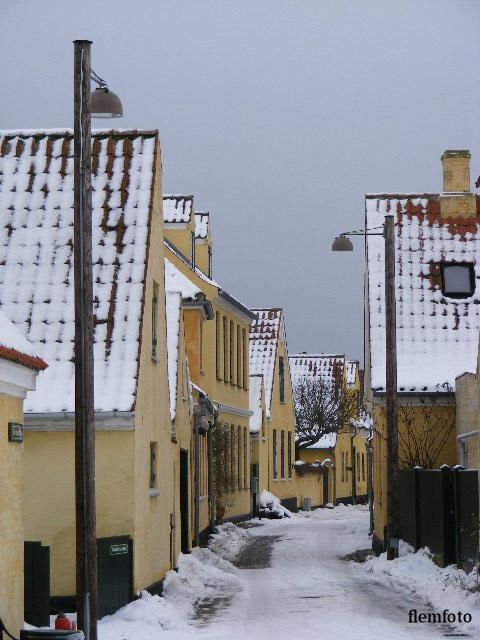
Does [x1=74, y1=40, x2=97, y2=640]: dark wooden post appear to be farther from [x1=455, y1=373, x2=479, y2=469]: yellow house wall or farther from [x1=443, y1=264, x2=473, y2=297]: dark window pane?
[x1=443, y1=264, x2=473, y2=297]: dark window pane

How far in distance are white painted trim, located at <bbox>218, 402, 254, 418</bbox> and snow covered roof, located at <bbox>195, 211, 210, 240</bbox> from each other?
5.35 metres

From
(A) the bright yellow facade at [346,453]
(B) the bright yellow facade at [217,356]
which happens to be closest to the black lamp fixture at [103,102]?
(B) the bright yellow facade at [217,356]

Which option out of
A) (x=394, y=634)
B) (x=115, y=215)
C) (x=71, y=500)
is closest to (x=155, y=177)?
(x=115, y=215)

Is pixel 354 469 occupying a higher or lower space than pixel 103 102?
lower

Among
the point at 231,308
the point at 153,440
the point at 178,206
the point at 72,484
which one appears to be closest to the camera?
the point at 72,484

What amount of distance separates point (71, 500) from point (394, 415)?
9387 mm

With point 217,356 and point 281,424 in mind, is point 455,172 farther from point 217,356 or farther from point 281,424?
point 281,424

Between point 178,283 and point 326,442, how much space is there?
119ft

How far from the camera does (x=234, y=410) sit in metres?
43.8

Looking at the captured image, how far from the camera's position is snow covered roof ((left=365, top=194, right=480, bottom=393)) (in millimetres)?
30922

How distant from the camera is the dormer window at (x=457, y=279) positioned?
109 ft

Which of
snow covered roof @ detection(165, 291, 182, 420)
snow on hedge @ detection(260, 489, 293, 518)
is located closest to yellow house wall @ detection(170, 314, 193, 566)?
snow covered roof @ detection(165, 291, 182, 420)

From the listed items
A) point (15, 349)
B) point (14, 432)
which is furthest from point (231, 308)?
point (15, 349)

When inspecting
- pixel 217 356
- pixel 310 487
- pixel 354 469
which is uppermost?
pixel 217 356
